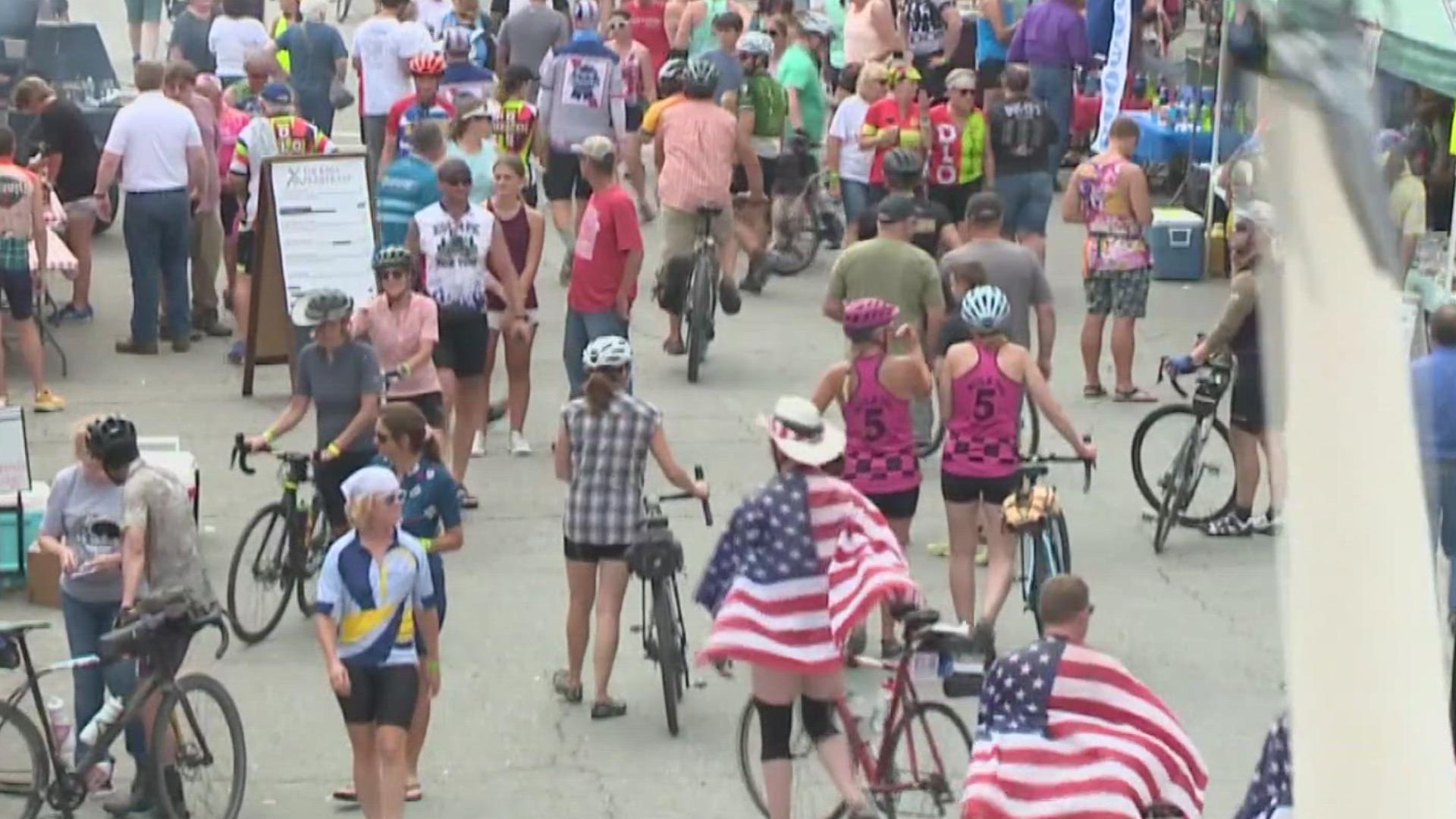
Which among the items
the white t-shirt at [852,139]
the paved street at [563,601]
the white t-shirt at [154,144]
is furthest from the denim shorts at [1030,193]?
the white t-shirt at [154,144]

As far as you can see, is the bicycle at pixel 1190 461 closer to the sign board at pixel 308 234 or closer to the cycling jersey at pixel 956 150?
the cycling jersey at pixel 956 150

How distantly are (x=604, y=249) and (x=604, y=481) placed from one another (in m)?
3.66

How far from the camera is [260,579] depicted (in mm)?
12055

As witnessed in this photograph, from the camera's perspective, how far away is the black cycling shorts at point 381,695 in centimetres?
928

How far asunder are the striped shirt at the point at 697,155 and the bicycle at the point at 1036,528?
16.5ft

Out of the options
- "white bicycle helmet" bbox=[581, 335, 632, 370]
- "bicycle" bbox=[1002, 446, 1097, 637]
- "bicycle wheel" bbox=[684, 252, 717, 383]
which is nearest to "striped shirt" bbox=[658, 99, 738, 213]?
"bicycle wheel" bbox=[684, 252, 717, 383]

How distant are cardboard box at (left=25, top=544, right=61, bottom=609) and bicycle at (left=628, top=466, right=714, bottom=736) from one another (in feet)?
9.81

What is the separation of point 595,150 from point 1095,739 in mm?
6920

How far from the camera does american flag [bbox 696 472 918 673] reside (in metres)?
9.20

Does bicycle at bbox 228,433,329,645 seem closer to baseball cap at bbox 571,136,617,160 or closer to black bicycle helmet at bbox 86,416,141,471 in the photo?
black bicycle helmet at bbox 86,416,141,471

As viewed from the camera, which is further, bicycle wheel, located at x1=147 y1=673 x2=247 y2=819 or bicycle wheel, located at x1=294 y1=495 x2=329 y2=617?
bicycle wheel, located at x1=294 y1=495 x2=329 y2=617

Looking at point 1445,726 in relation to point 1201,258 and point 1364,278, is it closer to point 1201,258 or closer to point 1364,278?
point 1364,278

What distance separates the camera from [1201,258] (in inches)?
773

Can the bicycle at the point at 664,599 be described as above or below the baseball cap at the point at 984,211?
below
